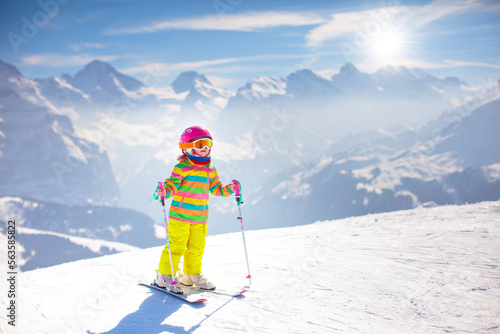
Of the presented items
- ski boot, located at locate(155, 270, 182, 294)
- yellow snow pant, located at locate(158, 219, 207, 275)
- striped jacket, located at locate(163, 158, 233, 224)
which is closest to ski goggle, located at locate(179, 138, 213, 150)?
striped jacket, located at locate(163, 158, 233, 224)

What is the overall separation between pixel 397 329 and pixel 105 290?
4.81 m

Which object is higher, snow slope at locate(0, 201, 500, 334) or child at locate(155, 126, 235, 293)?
child at locate(155, 126, 235, 293)

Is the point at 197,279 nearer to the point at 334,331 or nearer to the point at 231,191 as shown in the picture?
the point at 231,191

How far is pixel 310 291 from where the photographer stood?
18.3ft

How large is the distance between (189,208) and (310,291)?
100 inches

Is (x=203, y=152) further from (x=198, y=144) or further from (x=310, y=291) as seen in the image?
(x=310, y=291)

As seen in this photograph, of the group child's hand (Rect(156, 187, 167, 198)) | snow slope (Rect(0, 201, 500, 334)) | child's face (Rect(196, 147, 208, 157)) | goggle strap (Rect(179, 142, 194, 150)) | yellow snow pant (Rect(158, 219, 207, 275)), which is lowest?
snow slope (Rect(0, 201, 500, 334))

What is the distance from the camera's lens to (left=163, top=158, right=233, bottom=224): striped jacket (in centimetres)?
615

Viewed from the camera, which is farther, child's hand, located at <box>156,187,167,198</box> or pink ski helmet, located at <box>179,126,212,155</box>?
pink ski helmet, located at <box>179,126,212,155</box>

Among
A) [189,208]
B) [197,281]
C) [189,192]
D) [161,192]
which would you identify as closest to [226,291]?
[197,281]

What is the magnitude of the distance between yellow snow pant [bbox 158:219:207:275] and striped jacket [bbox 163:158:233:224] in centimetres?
13

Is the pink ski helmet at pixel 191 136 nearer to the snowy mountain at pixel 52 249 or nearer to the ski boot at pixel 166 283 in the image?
the ski boot at pixel 166 283

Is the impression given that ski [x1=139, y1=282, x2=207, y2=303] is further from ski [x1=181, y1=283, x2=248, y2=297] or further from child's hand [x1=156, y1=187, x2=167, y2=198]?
child's hand [x1=156, y1=187, x2=167, y2=198]

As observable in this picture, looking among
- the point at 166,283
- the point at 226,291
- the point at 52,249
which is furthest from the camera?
the point at 52,249
